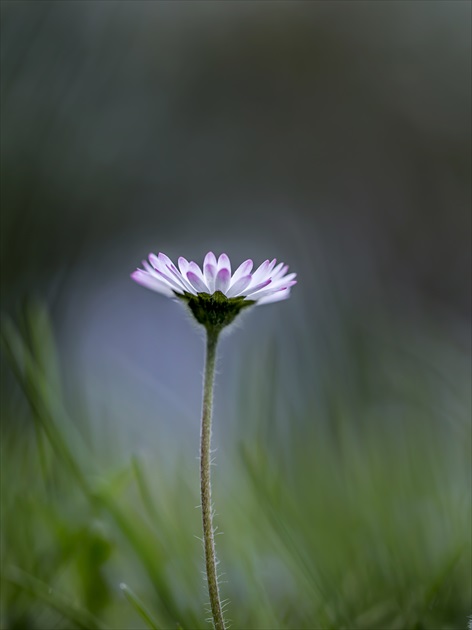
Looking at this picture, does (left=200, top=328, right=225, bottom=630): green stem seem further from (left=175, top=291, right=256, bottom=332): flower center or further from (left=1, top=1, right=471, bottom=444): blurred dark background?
(left=1, top=1, right=471, bottom=444): blurred dark background

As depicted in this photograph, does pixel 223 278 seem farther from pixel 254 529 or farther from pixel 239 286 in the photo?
pixel 254 529

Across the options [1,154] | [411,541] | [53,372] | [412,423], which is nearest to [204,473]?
[411,541]

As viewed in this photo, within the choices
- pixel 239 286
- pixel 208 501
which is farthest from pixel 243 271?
pixel 208 501

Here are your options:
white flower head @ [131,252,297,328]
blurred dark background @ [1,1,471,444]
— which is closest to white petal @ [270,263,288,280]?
white flower head @ [131,252,297,328]

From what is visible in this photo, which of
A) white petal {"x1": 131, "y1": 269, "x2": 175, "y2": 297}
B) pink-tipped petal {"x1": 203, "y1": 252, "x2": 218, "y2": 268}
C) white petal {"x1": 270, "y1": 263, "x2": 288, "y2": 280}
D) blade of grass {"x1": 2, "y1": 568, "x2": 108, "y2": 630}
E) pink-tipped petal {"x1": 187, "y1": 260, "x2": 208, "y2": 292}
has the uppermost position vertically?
white petal {"x1": 270, "y1": 263, "x2": 288, "y2": 280}

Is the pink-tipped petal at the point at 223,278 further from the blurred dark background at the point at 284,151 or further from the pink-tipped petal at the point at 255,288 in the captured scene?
the blurred dark background at the point at 284,151

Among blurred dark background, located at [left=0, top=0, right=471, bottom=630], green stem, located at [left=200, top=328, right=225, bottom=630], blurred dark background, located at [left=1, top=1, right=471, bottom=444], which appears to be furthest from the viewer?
blurred dark background, located at [left=1, top=1, right=471, bottom=444]

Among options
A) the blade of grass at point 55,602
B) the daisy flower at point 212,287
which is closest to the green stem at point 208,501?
the daisy flower at point 212,287
